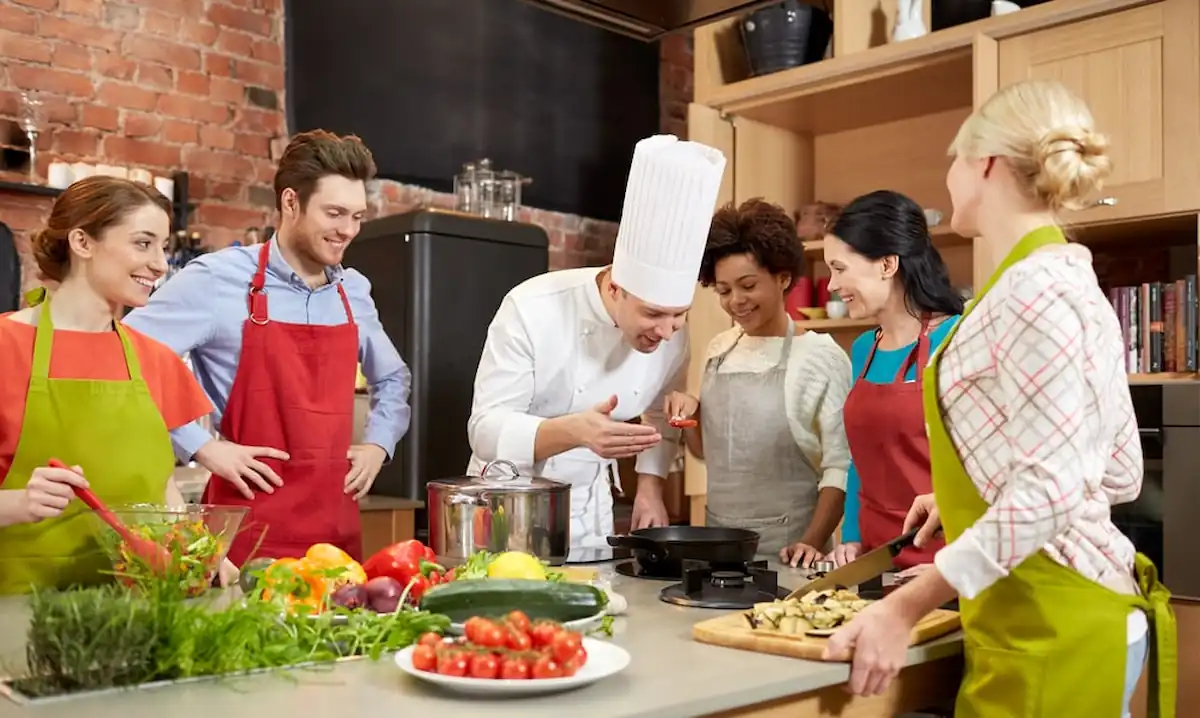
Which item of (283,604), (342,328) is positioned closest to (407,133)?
(342,328)

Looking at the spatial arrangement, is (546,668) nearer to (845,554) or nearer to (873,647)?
(873,647)

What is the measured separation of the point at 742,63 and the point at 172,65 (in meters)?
2.09

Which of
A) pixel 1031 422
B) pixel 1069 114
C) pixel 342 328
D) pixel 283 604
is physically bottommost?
pixel 283 604

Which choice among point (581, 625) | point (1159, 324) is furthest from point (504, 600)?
point (1159, 324)

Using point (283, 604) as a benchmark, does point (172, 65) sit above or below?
above

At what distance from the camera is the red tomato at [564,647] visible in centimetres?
129

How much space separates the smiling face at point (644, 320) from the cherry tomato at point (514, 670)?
1.26 m

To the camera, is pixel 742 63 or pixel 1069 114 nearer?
pixel 1069 114

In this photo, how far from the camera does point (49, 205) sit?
384cm

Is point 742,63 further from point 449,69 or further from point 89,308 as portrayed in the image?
point 89,308

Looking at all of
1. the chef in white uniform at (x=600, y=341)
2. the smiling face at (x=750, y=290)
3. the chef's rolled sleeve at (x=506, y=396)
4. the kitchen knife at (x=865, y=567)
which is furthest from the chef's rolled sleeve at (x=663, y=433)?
the kitchen knife at (x=865, y=567)

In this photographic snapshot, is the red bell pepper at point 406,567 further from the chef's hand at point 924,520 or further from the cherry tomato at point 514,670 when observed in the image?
the chef's hand at point 924,520

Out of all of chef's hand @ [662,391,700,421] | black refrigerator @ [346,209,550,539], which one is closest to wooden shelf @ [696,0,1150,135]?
black refrigerator @ [346,209,550,539]

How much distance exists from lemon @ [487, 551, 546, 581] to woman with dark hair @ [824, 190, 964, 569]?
893 millimetres
